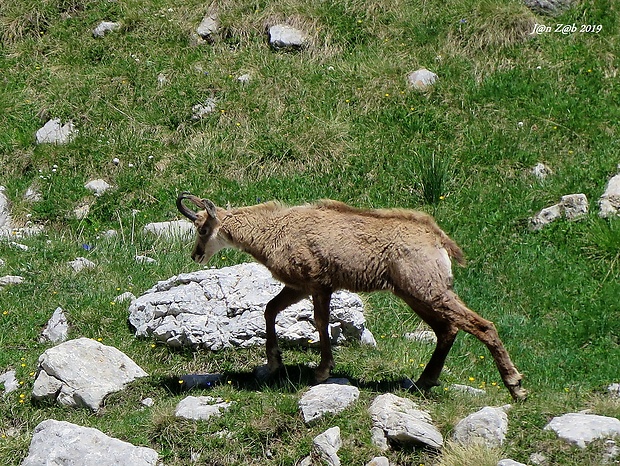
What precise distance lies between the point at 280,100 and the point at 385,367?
657 cm

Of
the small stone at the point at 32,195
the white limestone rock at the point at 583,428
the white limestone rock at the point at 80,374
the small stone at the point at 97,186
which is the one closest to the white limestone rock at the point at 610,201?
the white limestone rock at the point at 583,428

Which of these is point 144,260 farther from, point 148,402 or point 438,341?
point 438,341

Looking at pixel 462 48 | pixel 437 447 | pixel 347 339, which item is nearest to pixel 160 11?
pixel 462 48

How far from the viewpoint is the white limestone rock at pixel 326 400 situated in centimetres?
786

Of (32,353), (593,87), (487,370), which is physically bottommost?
(32,353)

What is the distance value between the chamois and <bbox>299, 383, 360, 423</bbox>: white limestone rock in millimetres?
672

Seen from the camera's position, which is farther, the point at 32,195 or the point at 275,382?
the point at 32,195

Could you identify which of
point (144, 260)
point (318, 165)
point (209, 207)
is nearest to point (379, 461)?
point (209, 207)

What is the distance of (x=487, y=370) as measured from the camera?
9695 millimetres

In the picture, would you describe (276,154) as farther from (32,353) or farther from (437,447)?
(437,447)

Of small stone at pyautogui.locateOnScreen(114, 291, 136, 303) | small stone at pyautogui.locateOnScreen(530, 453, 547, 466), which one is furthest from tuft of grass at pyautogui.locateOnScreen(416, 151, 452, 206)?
small stone at pyautogui.locateOnScreen(530, 453, 547, 466)

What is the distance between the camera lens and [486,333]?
8.14 meters

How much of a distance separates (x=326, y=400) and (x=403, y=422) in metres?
0.77

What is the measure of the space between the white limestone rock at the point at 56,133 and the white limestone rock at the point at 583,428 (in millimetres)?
9851
